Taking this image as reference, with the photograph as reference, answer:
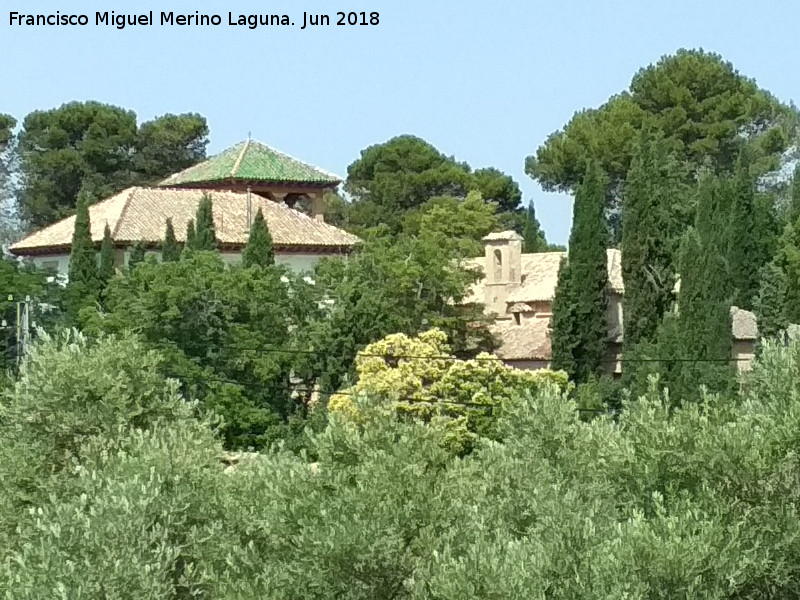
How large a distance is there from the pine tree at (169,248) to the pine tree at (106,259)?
1.40m

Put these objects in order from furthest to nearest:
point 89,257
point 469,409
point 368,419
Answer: point 89,257 → point 469,409 → point 368,419

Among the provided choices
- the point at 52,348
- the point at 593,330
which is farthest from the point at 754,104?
the point at 52,348

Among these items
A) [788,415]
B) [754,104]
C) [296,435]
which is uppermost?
[754,104]

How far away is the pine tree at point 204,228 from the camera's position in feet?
141

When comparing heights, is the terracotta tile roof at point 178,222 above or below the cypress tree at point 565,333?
above

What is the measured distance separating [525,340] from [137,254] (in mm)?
10898

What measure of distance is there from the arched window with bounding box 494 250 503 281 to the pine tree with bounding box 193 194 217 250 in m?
7.76

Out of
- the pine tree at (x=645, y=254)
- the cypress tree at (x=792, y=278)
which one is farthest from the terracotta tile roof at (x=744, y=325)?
the pine tree at (x=645, y=254)

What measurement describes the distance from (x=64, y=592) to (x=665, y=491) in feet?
16.8

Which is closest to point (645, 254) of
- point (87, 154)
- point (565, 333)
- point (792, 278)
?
point (565, 333)

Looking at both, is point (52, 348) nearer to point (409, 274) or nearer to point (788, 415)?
point (788, 415)

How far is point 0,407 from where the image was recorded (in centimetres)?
1800

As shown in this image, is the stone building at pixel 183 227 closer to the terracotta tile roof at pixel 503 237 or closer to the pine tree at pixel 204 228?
the pine tree at pixel 204 228

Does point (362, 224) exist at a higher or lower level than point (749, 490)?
higher
